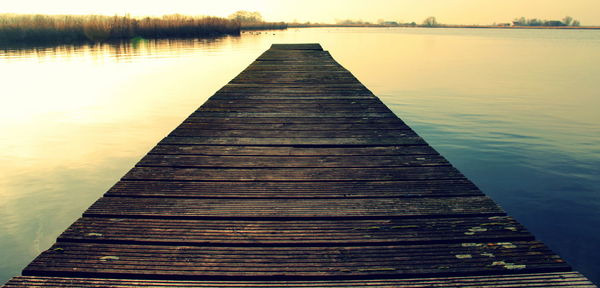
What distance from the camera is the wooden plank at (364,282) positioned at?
1661mm

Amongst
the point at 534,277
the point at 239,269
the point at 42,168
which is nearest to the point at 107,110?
the point at 42,168

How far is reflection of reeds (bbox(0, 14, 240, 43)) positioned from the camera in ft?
72.2

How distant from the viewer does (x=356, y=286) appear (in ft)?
5.49

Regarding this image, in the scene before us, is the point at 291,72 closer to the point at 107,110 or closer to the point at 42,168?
the point at 107,110

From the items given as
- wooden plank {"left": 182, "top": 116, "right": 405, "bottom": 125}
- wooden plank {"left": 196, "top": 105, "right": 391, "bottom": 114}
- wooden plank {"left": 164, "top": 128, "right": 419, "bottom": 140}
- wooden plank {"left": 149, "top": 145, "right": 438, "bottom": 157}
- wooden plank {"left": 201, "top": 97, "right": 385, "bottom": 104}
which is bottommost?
wooden plank {"left": 149, "top": 145, "right": 438, "bottom": 157}

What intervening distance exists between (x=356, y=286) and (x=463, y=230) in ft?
2.44

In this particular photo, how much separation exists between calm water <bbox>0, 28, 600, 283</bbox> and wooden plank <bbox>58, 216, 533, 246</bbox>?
1.61 m

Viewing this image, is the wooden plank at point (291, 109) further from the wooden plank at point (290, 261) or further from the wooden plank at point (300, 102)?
the wooden plank at point (290, 261)

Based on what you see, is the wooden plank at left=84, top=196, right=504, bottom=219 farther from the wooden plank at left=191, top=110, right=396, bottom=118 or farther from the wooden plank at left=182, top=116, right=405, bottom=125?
the wooden plank at left=191, top=110, right=396, bottom=118

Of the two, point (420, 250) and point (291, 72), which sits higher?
point (291, 72)

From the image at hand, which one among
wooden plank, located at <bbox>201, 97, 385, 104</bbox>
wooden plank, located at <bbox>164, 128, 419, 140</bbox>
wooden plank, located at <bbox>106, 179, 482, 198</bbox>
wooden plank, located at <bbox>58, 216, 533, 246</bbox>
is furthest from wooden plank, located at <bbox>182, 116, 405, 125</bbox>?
wooden plank, located at <bbox>58, 216, 533, 246</bbox>

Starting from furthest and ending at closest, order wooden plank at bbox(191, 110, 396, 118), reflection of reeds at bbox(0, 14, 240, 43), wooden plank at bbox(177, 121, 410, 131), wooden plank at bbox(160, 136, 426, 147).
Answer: reflection of reeds at bbox(0, 14, 240, 43) < wooden plank at bbox(191, 110, 396, 118) < wooden plank at bbox(177, 121, 410, 131) < wooden plank at bbox(160, 136, 426, 147)

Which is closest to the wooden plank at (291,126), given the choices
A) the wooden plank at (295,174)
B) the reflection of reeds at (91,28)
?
the wooden plank at (295,174)

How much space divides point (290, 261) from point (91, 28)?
88.1ft
